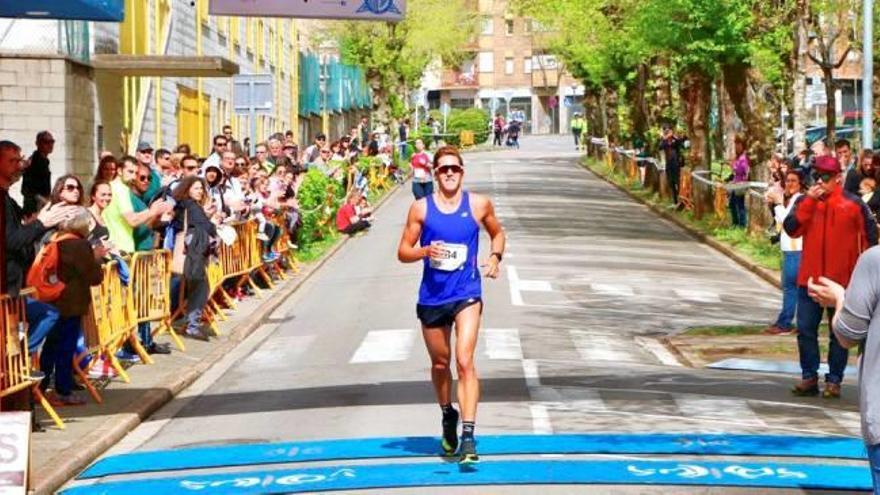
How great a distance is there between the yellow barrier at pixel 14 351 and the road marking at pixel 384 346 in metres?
5.79

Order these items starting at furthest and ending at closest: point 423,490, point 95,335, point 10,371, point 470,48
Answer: point 470,48, point 95,335, point 10,371, point 423,490

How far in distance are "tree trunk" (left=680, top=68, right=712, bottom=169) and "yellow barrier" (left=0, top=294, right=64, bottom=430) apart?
109 feet

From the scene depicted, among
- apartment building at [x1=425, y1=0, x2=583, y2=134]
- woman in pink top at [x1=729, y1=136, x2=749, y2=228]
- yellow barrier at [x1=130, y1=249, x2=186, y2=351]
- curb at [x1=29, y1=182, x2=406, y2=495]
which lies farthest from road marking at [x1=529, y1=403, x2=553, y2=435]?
apartment building at [x1=425, y1=0, x2=583, y2=134]

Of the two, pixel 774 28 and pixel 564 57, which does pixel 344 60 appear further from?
pixel 774 28

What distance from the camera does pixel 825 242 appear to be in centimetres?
1602

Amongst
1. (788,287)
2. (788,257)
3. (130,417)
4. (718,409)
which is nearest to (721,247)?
(788,287)

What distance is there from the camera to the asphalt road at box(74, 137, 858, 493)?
14977 millimetres

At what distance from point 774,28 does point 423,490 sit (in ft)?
91.7

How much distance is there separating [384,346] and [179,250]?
2347 millimetres

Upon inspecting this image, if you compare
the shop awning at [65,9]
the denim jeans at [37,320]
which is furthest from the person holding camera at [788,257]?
the denim jeans at [37,320]

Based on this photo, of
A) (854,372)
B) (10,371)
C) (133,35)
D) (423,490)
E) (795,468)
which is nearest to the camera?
(423,490)

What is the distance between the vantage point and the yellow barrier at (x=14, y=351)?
13.7 metres

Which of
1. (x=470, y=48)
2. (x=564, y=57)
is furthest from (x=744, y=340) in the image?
(x=470, y=48)

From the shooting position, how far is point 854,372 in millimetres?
19297
